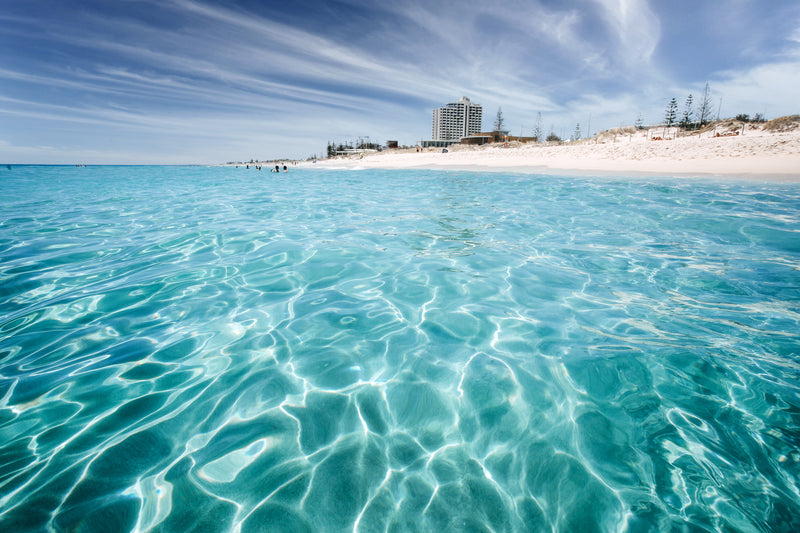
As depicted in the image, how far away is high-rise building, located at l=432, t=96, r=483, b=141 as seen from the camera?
133750 mm

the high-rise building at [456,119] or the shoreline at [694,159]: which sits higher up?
the high-rise building at [456,119]

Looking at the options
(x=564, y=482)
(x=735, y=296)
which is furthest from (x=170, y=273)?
(x=735, y=296)

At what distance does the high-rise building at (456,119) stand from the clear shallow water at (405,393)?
5499 inches

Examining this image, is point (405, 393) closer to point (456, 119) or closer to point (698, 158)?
point (698, 158)

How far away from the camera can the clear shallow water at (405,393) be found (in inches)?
62.8

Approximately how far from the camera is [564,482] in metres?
1.70

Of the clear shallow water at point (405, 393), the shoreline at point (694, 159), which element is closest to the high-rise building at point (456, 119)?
the shoreline at point (694, 159)

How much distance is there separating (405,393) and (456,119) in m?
149

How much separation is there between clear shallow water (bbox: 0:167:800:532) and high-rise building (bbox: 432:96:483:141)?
140 m

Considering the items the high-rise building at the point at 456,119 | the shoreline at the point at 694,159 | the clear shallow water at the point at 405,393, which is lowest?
the clear shallow water at the point at 405,393

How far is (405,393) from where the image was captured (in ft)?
7.52

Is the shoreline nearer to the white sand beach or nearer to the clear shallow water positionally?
the white sand beach

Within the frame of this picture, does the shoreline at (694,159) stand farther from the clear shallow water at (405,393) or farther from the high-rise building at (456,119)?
the high-rise building at (456,119)

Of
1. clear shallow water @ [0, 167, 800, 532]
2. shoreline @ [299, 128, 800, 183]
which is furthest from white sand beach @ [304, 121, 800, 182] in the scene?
clear shallow water @ [0, 167, 800, 532]
